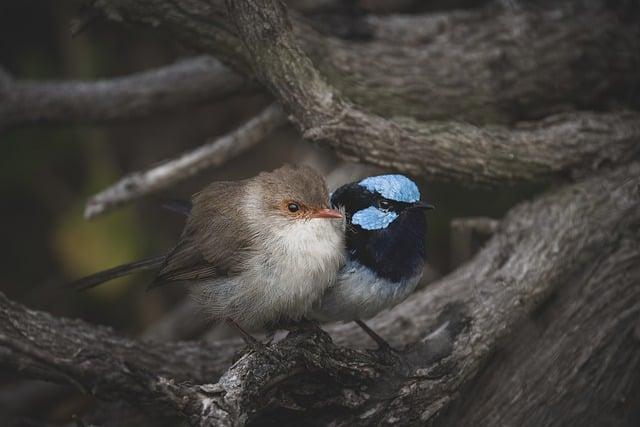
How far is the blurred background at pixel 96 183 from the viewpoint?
5.36 meters

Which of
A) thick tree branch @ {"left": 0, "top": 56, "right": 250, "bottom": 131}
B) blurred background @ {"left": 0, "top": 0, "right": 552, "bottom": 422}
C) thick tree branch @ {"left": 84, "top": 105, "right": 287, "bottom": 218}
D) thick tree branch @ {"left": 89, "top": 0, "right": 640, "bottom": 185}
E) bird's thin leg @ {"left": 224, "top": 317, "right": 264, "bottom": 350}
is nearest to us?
bird's thin leg @ {"left": 224, "top": 317, "right": 264, "bottom": 350}

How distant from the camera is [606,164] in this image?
4.55m

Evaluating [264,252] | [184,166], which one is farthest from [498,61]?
[264,252]

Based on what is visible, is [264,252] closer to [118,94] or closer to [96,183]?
[118,94]

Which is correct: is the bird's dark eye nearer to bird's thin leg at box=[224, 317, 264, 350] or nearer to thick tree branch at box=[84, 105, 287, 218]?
bird's thin leg at box=[224, 317, 264, 350]

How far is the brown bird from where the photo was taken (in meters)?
3.35

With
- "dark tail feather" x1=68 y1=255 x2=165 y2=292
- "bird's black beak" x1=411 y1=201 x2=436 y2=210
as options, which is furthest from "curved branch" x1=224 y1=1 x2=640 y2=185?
"dark tail feather" x1=68 y1=255 x2=165 y2=292

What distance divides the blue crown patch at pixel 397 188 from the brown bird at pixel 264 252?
0.80 ft

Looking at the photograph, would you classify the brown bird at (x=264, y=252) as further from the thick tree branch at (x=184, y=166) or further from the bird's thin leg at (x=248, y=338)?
the thick tree branch at (x=184, y=166)

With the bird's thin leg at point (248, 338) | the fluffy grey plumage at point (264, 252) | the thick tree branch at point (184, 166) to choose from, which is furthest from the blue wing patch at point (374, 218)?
the thick tree branch at point (184, 166)

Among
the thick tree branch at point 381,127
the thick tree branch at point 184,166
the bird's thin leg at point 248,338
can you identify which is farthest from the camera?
the thick tree branch at point 184,166

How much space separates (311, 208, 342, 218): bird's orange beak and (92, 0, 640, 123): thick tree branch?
1436 mm

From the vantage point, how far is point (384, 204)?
3.65 metres

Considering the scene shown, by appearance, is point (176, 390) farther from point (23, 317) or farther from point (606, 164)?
point (606, 164)
